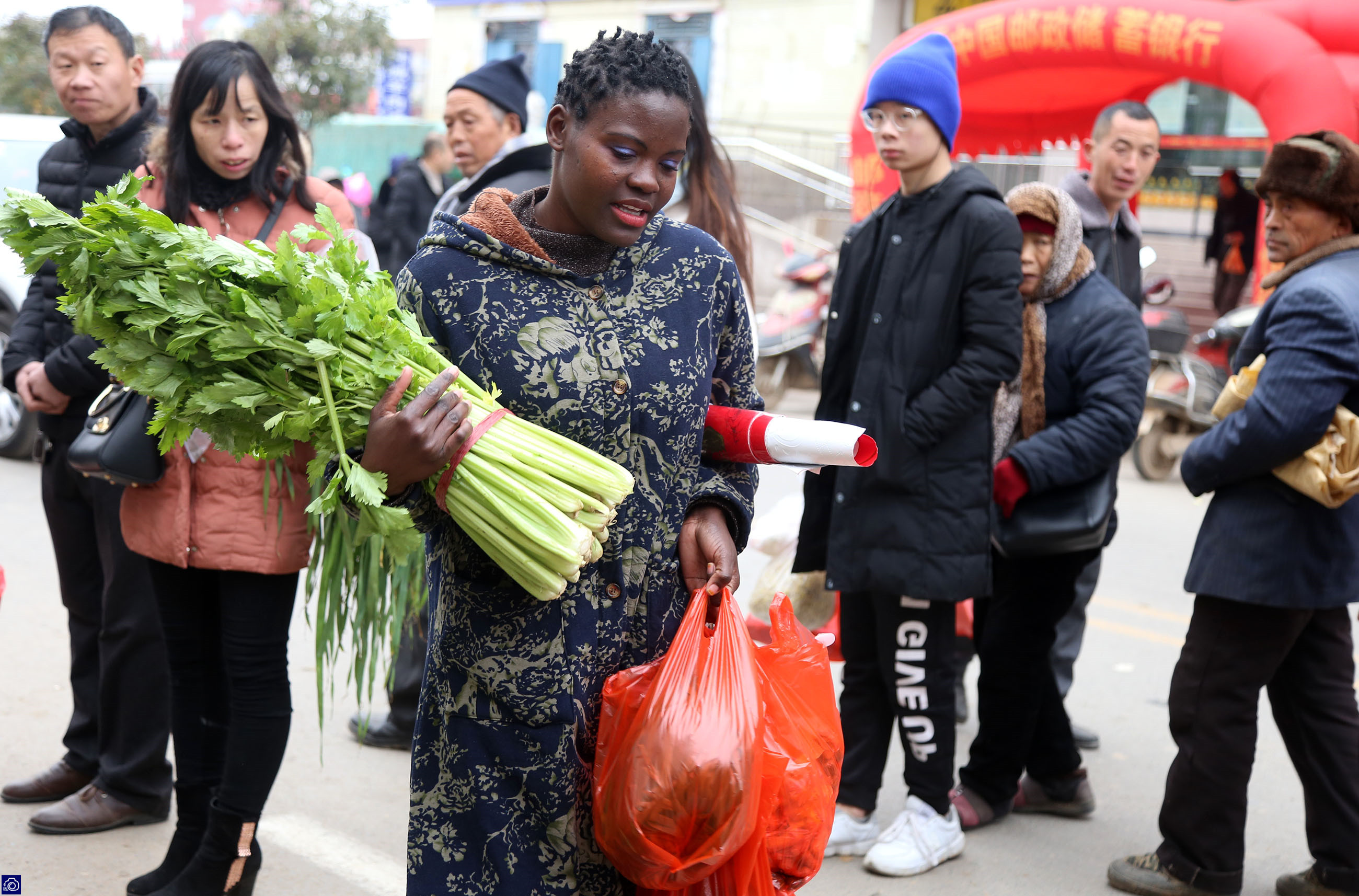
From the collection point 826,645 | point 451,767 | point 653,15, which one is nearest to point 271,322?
point 451,767

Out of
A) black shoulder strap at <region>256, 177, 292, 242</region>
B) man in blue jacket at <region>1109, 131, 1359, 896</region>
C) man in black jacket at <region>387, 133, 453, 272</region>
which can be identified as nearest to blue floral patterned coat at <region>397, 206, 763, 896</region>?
black shoulder strap at <region>256, 177, 292, 242</region>

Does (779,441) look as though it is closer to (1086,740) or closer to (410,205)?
(1086,740)

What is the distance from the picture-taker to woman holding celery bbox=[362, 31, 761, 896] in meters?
2.01

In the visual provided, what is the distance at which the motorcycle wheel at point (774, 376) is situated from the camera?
1220 cm

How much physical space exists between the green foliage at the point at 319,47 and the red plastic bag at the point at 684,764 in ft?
70.1

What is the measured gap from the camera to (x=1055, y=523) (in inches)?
151

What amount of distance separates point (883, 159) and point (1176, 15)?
868cm

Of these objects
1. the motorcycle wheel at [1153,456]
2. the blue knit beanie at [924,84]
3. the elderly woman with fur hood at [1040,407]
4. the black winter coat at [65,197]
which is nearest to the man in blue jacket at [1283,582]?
the elderly woman with fur hood at [1040,407]

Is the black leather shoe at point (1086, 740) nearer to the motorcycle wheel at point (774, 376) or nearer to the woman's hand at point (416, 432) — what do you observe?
the woman's hand at point (416, 432)

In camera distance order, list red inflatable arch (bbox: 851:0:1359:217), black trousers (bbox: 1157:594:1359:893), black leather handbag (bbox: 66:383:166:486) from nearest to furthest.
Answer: black leather handbag (bbox: 66:383:166:486) → black trousers (bbox: 1157:594:1359:893) → red inflatable arch (bbox: 851:0:1359:217)

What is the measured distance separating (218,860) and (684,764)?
→ 1667mm

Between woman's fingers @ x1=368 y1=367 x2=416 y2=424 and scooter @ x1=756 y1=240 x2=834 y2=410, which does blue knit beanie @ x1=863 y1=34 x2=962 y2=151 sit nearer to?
woman's fingers @ x1=368 y1=367 x2=416 y2=424

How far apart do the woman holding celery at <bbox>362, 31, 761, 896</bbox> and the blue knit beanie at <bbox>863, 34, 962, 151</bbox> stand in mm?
1575

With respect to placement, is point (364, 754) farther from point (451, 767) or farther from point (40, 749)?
point (451, 767)
